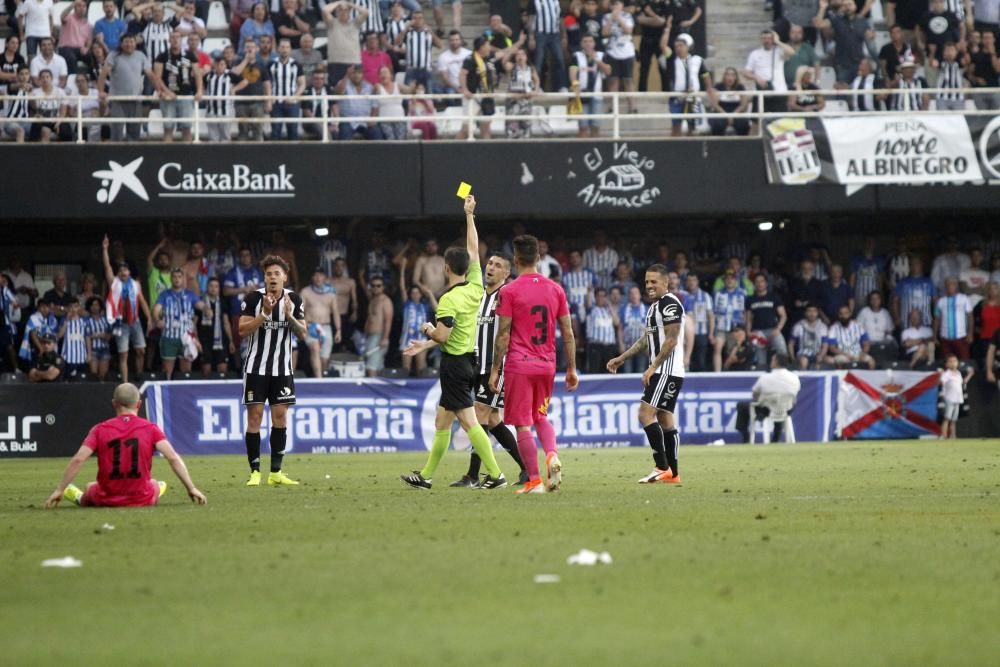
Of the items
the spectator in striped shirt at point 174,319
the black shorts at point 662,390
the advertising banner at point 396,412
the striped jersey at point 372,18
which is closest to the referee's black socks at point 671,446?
the black shorts at point 662,390

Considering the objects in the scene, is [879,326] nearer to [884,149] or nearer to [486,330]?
[884,149]

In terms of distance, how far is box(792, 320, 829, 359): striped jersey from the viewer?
26.5 metres

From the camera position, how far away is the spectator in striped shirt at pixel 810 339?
87.0 ft

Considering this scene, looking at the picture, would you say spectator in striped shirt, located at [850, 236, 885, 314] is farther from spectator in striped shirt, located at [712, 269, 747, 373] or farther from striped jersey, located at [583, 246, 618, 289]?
striped jersey, located at [583, 246, 618, 289]

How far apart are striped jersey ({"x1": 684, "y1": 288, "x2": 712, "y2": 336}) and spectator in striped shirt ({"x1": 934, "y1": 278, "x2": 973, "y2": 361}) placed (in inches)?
170

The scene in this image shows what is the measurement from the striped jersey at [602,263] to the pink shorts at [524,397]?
14.9 metres

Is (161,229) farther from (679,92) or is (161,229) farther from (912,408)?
(912,408)

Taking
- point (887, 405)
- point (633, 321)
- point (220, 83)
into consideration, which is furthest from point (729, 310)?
point (220, 83)

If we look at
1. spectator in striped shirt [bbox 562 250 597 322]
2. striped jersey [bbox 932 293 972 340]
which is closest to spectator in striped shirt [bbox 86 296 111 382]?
spectator in striped shirt [bbox 562 250 597 322]

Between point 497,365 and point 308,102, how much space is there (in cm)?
1550

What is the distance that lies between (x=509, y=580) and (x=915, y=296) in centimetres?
2194

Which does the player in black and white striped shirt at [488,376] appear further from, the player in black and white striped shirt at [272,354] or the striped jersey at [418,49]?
the striped jersey at [418,49]

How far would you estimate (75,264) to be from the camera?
28.8 m

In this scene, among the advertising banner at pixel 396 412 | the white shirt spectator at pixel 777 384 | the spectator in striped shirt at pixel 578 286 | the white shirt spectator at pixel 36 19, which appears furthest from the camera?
the spectator in striped shirt at pixel 578 286
